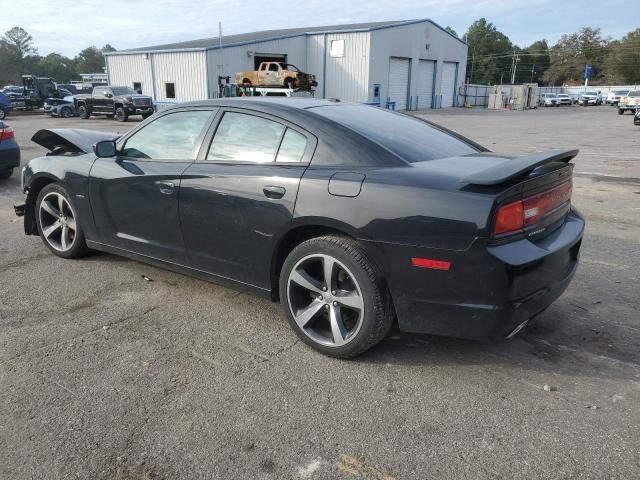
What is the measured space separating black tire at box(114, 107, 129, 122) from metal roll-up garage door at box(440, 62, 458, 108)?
3024 cm

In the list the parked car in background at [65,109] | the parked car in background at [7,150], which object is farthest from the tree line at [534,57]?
the parked car in background at [7,150]

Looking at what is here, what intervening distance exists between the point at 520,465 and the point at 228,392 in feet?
4.93

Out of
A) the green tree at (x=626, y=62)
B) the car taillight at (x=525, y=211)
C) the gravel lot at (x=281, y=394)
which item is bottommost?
the gravel lot at (x=281, y=394)

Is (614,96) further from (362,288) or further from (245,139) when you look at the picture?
(362,288)

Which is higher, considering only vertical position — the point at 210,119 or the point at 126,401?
the point at 210,119

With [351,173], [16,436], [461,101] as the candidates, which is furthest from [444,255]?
[461,101]

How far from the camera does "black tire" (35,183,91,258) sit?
4647 millimetres

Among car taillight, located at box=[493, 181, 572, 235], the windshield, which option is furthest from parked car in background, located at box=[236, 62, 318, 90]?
car taillight, located at box=[493, 181, 572, 235]

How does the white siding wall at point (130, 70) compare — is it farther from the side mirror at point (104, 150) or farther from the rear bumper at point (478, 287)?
the rear bumper at point (478, 287)

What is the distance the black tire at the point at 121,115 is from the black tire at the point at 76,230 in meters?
23.2

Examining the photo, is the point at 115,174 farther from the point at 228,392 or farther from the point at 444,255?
the point at 444,255

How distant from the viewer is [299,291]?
3.29 m

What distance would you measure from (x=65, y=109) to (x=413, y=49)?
26206mm

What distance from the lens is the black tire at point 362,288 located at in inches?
115
